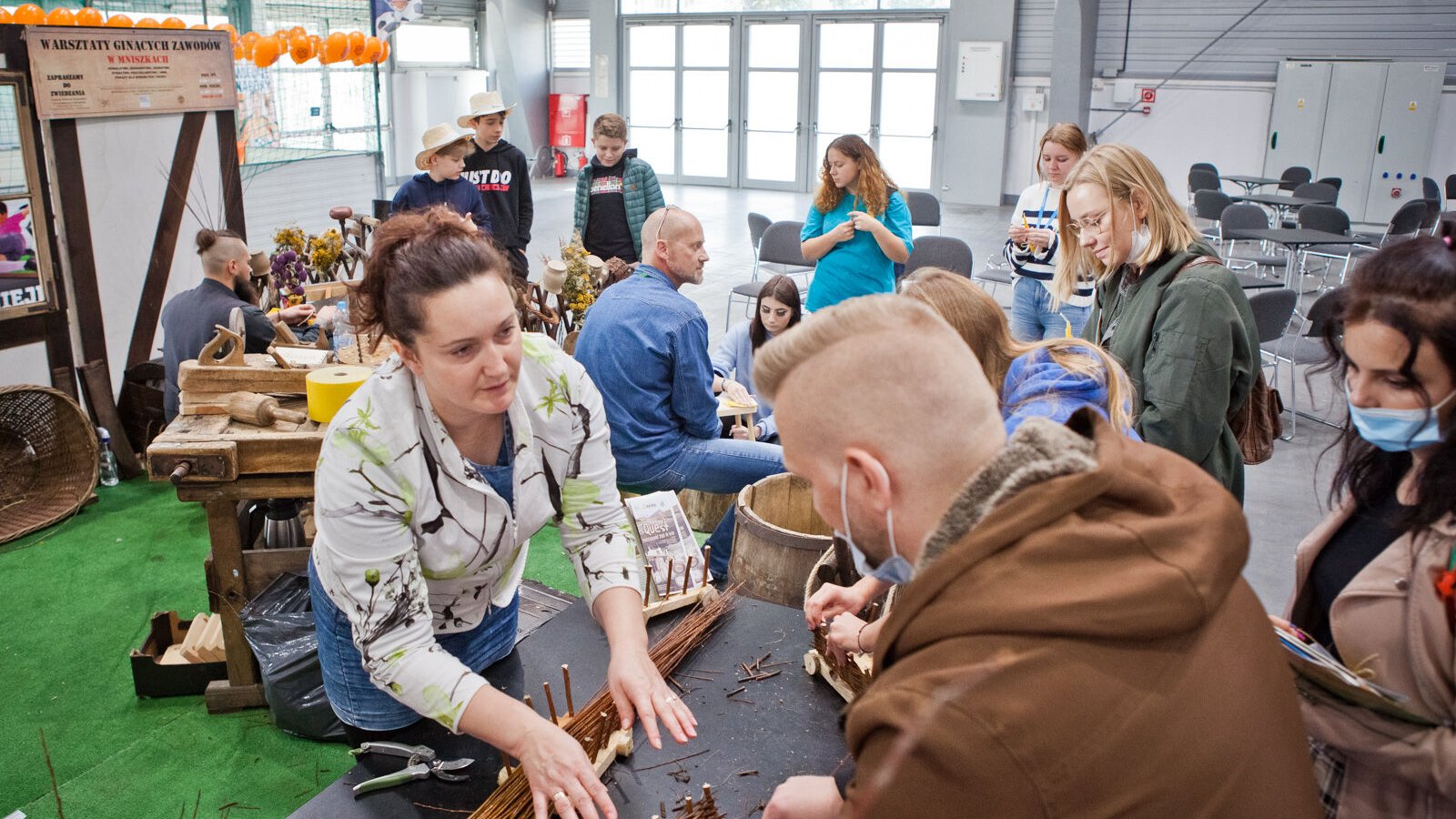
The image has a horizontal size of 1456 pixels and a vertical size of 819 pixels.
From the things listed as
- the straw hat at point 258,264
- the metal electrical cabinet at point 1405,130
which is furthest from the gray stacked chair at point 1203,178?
the straw hat at point 258,264

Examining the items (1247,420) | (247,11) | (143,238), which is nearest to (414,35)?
(247,11)

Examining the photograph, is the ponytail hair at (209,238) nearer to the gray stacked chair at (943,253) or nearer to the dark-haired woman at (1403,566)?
the gray stacked chair at (943,253)

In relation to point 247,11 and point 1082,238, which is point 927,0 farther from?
point 1082,238

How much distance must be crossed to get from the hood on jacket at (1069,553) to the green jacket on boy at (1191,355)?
1751 mm

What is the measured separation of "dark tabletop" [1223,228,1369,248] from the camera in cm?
838

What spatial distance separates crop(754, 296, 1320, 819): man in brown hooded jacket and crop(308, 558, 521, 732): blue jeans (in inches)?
43.4

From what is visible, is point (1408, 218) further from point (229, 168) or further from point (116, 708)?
point (116, 708)

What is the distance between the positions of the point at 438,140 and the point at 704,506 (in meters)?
3.01

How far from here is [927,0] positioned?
14906 millimetres

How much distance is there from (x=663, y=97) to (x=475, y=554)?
16129 millimetres

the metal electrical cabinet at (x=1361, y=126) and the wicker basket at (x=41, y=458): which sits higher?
the metal electrical cabinet at (x=1361, y=126)

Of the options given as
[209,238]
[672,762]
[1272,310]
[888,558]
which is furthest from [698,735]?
[1272,310]

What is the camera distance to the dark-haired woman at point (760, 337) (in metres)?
4.44

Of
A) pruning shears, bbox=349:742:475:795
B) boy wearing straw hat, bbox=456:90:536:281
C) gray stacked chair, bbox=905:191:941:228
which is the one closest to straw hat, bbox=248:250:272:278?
boy wearing straw hat, bbox=456:90:536:281
